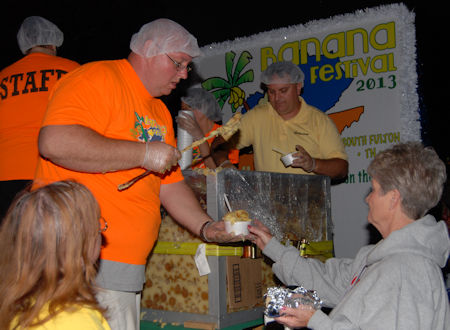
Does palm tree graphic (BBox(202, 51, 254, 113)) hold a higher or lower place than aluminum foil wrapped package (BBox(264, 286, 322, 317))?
higher

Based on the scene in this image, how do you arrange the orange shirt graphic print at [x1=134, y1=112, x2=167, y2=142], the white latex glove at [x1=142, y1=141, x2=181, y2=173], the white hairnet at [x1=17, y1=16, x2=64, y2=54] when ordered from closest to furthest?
the white latex glove at [x1=142, y1=141, x2=181, y2=173], the orange shirt graphic print at [x1=134, y1=112, x2=167, y2=142], the white hairnet at [x1=17, y1=16, x2=64, y2=54]

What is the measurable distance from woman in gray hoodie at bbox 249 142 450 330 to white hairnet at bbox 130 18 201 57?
1195 mm

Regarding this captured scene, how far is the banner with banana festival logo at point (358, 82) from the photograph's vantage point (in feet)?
16.3

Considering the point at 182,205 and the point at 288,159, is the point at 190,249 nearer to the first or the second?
the point at 182,205

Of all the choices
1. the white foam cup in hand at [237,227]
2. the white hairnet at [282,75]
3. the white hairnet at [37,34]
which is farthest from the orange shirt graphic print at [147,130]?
the white hairnet at [282,75]

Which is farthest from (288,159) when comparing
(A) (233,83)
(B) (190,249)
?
(A) (233,83)

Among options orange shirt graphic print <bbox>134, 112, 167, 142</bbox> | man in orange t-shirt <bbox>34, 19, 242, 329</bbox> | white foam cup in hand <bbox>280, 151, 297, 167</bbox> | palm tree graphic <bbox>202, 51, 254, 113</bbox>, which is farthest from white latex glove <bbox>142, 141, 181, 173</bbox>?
palm tree graphic <bbox>202, 51, 254, 113</bbox>

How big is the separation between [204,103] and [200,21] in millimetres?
1582

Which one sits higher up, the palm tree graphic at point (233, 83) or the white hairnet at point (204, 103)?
the palm tree graphic at point (233, 83)

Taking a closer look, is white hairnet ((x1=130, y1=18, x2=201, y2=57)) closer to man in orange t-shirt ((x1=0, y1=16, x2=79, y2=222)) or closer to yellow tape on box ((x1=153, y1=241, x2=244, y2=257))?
man in orange t-shirt ((x1=0, y1=16, x2=79, y2=222))

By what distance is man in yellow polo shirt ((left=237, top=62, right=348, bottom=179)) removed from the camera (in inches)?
178

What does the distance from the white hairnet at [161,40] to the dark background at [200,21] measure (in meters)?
3.00

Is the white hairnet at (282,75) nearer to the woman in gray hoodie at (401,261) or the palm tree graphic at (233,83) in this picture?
the palm tree graphic at (233,83)

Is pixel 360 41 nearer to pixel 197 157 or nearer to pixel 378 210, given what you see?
pixel 197 157
